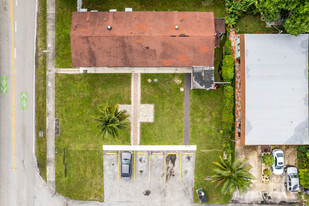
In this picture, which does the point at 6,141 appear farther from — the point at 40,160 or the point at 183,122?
the point at 183,122

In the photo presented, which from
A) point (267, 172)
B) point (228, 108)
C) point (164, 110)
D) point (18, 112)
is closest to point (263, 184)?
point (267, 172)

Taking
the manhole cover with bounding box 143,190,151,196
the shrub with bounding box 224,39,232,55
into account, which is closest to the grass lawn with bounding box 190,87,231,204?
the shrub with bounding box 224,39,232,55

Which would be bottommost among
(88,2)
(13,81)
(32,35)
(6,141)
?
(6,141)

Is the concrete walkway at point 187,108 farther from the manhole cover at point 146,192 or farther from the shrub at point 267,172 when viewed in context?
the shrub at point 267,172

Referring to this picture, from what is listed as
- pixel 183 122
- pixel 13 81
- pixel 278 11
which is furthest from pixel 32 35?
pixel 278 11

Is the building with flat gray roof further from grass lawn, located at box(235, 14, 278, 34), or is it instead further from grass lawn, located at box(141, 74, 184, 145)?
grass lawn, located at box(141, 74, 184, 145)
